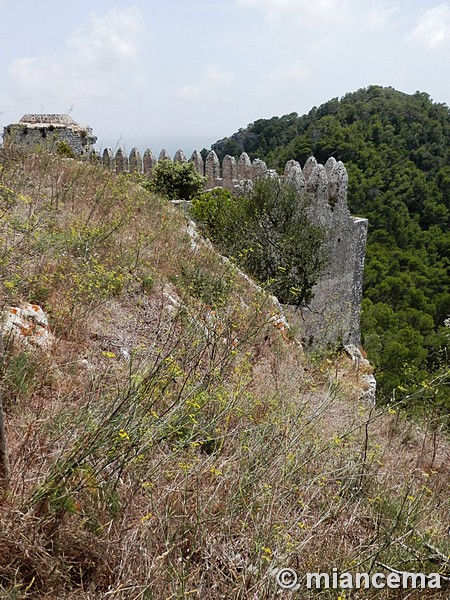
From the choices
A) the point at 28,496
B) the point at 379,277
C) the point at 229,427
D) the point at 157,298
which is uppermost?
the point at 157,298

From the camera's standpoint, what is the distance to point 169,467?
8.11ft

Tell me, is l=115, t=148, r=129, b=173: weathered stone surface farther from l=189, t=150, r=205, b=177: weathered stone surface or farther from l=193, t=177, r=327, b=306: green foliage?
l=193, t=177, r=327, b=306: green foliage

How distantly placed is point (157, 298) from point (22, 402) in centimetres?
252

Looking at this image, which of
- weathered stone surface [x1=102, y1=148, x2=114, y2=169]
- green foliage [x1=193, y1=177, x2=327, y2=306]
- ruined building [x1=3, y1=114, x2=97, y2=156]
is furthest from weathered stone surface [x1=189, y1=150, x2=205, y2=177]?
green foliage [x1=193, y1=177, x2=327, y2=306]

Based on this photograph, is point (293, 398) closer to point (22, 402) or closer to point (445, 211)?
point (22, 402)

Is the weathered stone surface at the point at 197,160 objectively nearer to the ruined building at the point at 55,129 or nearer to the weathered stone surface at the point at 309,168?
the ruined building at the point at 55,129

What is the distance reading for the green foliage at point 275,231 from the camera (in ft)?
32.7

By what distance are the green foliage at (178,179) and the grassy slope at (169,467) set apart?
729 centimetres

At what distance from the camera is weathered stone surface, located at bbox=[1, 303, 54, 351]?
322 cm

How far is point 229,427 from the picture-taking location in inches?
125

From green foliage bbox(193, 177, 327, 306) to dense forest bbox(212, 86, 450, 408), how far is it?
8.22 m

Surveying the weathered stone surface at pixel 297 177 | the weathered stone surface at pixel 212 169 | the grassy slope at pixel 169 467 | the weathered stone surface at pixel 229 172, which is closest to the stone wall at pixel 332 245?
the weathered stone surface at pixel 297 177

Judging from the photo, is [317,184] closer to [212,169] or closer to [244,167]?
[244,167]

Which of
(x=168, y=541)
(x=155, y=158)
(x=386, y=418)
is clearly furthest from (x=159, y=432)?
(x=155, y=158)
